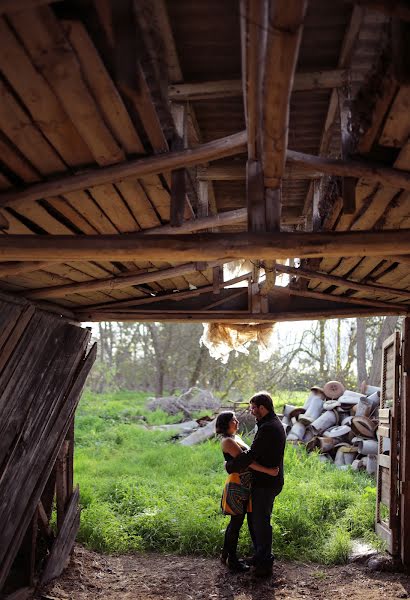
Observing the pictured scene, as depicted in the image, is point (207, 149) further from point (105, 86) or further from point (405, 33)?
point (405, 33)

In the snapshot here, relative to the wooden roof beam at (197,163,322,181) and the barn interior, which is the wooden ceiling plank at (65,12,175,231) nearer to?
the barn interior

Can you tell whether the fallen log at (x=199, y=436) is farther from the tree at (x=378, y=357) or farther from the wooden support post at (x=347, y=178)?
the wooden support post at (x=347, y=178)

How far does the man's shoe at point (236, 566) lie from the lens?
5797 mm

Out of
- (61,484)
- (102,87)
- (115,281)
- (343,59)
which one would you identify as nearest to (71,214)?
(102,87)

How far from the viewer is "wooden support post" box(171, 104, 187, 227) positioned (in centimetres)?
304

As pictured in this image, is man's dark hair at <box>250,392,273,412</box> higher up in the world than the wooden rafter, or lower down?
lower down

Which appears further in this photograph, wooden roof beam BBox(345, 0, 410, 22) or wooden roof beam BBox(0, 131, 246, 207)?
wooden roof beam BBox(0, 131, 246, 207)

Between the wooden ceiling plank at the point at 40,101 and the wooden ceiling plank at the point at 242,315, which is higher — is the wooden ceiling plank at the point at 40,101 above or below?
above

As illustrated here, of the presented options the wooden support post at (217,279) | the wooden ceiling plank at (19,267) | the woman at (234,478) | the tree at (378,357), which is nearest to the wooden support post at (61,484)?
the woman at (234,478)

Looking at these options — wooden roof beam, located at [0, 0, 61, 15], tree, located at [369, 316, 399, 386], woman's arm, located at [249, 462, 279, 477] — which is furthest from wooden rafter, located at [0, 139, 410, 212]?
tree, located at [369, 316, 399, 386]

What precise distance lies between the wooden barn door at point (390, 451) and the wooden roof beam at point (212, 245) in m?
3.80

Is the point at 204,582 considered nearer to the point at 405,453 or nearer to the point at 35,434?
the point at 35,434

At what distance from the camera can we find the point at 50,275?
4383 mm

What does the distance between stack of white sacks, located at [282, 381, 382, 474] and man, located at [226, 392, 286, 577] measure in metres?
4.25
